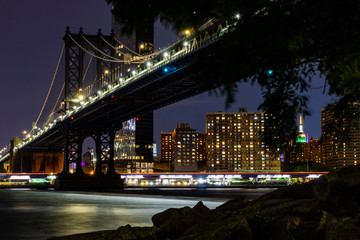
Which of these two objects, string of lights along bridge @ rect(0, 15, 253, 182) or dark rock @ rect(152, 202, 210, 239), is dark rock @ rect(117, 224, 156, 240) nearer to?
dark rock @ rect(152, 202, 210, 239)

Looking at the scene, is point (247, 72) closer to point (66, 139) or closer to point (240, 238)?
point (240, 238)

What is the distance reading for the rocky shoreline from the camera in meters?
8.09

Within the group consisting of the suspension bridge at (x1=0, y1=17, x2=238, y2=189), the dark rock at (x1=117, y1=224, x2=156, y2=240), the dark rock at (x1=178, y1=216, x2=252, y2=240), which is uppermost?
the suspension bridge at (x1=0, y1=17, x2=238, y2=189)

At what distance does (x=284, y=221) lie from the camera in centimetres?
867

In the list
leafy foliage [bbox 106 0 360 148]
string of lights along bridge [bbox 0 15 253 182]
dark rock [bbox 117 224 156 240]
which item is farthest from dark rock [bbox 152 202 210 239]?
string of lights along bridge [bbox 0 15 253 182]

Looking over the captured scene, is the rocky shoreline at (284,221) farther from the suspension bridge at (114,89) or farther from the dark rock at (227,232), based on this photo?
the suspension bridge at (114,89)

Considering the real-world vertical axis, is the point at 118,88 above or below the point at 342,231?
above

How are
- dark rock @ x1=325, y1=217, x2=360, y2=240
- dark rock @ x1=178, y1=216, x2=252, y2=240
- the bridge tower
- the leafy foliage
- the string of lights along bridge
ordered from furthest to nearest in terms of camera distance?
the bridge tower < the string of lights along bridge < dark rock @ x1=178, y1=216, x2=252, y2=240 < dark rock @ x1=325, y1=217, x2=360, y2=240 < the leafy foliage

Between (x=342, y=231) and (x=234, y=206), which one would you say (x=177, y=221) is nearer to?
(x=234, y=206)

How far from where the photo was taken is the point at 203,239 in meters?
7.92

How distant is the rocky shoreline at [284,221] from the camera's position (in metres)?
8.09

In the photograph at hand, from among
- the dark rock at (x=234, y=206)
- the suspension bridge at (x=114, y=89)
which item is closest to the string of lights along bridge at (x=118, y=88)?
the suspension bridge at (x=114, y=89)

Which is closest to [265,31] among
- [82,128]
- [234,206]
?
[234,206]

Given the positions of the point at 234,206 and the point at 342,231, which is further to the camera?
the point at 234,206
